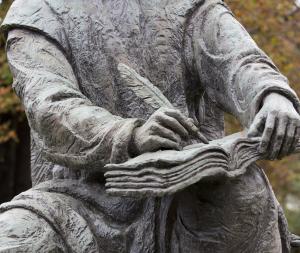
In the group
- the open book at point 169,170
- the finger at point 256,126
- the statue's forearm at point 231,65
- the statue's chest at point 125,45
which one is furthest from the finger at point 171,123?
the statue's chest at point 125,45

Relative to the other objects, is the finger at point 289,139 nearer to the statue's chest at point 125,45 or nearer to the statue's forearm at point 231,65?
the statue's forearm at point 231,65

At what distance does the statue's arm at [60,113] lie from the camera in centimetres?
436

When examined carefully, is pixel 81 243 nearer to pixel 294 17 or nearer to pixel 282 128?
pixel 282 128

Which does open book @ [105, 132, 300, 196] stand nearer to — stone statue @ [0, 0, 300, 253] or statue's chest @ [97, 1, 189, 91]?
stone statue @ [0, 0, 300, 253]

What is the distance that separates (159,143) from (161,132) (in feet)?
0.16

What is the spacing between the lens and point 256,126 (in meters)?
4.34

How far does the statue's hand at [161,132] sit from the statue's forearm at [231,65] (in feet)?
1.28

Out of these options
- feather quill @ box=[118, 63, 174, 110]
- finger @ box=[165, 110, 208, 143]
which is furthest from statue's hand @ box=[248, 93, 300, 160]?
feather quill @ box=[118, 63, 174, 110]

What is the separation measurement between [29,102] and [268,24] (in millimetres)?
8074

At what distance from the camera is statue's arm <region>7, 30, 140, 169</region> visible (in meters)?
4.36

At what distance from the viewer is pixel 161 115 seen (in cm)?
426

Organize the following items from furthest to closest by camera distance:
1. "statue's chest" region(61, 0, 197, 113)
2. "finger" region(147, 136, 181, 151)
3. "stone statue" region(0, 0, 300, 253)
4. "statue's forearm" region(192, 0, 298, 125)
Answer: "statue's chest" region(61, 0, 197, 113) < "statue's forearm" region(192, 0, 298, 125) < "stone statue" region(0, 0, 300, 253) < "finger" region(147, 136, 181, 151)

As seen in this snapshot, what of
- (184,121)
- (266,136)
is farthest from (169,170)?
(266,136)

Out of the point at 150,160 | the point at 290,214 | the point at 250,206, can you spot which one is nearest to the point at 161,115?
the point at 150,160
